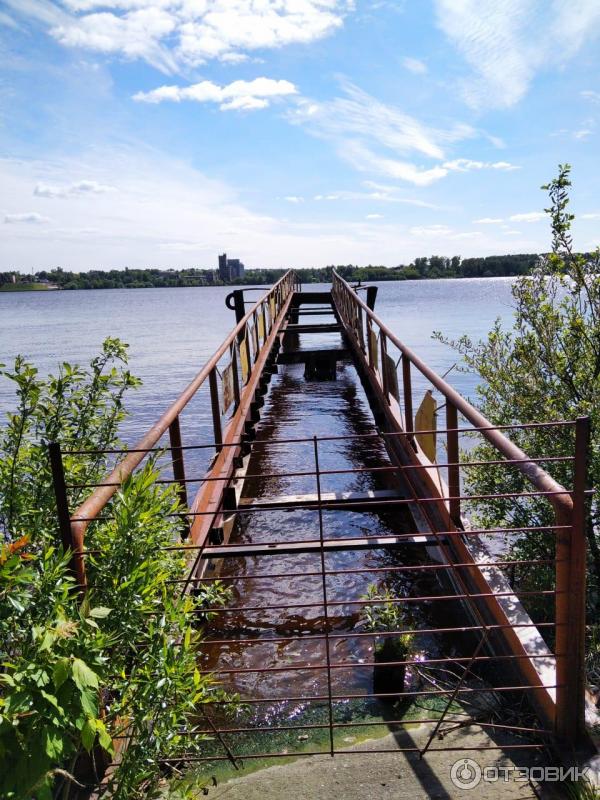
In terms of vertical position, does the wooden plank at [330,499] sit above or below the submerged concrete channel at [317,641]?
above

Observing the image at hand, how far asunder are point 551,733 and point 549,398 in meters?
2.54

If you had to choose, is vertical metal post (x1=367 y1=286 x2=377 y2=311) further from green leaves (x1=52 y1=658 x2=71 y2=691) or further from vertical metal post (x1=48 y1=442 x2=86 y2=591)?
green leaves (x1=52 y1=658 x2=71 y2=691)

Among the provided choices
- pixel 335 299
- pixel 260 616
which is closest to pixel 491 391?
pixel 260 616

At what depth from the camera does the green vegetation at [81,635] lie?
69.7 inches

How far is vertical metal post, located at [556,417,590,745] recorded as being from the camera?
8.64 feet

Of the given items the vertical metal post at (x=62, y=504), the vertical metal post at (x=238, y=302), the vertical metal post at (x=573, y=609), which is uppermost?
the vertical metal post at (x=238, y=302)

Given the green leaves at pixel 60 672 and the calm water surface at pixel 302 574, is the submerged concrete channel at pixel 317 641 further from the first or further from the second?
the green leaves at pixel 60 672

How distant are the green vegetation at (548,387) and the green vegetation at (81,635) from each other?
112 inches

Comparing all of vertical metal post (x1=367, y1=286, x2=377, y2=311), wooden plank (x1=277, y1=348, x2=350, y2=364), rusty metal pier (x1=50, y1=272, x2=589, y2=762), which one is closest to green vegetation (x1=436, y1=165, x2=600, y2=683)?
rusty metal pier (x1=50, y1=272, x2=589, y2=762)

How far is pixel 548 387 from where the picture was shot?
5.15 m

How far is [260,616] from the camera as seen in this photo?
199 inches

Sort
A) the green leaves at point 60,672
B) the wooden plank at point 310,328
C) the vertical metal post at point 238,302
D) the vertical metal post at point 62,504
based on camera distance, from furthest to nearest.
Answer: the wooden plank at point 310,328 < the vertical metal post at point 238,302 < the vertical metal post at point 62,504 < the green leaves at point 60,672

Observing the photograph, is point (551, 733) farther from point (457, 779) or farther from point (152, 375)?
point (152, 375)

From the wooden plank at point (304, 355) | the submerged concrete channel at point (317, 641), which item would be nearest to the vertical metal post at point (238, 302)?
the wooden plank at point (304, 355)
